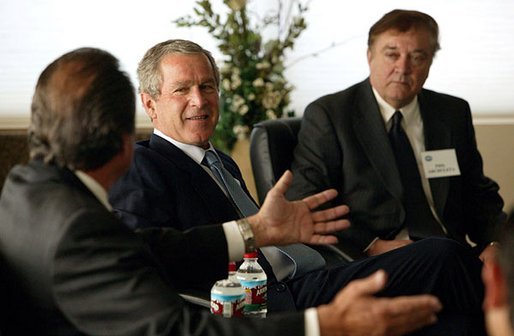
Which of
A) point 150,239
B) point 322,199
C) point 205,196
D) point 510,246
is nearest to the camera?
point 510,246

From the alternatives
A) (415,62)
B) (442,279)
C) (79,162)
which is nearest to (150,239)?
(79,162)

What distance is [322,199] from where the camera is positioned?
2307mm

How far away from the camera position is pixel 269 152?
11.0ft

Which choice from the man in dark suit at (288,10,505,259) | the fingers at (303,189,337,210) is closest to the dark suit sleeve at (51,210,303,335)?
the fingers at (303,189,337,210)

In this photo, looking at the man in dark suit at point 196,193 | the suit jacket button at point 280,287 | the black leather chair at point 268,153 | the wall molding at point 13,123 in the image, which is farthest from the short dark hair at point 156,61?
the wall molding at point 13,123

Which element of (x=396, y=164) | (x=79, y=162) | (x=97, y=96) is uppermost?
(x=97, y=96)

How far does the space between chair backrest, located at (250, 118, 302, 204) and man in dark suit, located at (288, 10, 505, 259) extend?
0.18 feet

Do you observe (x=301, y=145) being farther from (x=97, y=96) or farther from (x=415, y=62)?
(x=97, y=96)

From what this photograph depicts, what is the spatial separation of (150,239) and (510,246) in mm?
1228

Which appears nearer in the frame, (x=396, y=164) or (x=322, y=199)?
(x=322, y=199)

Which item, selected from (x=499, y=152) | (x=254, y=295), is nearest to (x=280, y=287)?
(x=254, y=295)

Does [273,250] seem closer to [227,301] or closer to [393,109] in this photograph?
[227,301]

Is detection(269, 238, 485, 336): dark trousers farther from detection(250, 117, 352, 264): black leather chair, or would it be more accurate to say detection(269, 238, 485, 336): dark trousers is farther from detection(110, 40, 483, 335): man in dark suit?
detection(250, 117, 352, 264): black leather chair

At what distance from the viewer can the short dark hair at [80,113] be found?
1.70 metres
